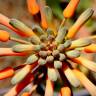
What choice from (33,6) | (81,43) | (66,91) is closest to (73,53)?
(81,43)

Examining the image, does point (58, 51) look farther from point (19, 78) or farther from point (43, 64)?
point (19, 78)

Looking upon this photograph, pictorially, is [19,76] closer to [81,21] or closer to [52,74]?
[52,74]

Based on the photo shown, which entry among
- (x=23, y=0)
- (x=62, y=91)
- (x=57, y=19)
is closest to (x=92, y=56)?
(x=57, y=19)

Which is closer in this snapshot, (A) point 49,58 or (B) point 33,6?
(A) point 49,58

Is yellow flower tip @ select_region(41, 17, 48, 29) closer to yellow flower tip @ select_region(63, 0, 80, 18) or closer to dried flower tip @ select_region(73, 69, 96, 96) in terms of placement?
yellow flower tip @ select_region(63, 0, 80, 18)

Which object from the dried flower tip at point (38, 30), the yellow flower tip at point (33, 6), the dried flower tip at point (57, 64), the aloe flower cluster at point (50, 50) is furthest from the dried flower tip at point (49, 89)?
the yellow flower tip at point (33, 6)

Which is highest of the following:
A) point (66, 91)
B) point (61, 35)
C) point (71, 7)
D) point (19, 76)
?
point (71, 7)

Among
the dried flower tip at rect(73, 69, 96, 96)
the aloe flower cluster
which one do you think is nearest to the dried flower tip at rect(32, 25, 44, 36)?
the aloe flower cluster
